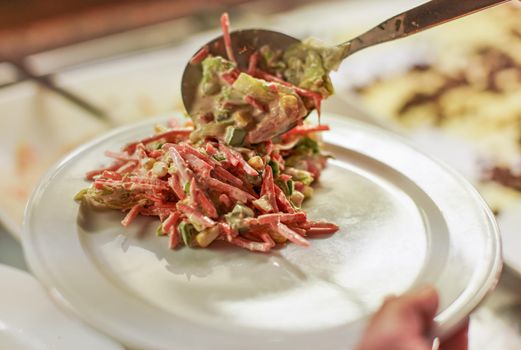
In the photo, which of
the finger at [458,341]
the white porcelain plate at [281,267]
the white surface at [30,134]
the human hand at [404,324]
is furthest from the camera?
the white surface at [30,134]

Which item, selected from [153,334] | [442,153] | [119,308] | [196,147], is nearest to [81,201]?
[196,147]

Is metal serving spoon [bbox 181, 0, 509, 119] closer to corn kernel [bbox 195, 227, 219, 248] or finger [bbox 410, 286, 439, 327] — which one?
corn kernel [bbox 195, 227, 219, 248]

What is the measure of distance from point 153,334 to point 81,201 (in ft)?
1.78

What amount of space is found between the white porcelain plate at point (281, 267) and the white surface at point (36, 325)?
96 millimetres

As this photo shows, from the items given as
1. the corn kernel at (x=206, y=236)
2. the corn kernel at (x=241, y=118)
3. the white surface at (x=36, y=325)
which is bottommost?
the white surface at (x=36, y=325)

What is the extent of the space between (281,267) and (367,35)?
0.66m

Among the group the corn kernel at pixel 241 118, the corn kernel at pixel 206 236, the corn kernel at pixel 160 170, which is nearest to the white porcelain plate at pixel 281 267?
the corn kernel at pixel 206 236

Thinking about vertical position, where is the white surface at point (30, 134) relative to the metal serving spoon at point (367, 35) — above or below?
below

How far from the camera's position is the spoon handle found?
1.41 meters

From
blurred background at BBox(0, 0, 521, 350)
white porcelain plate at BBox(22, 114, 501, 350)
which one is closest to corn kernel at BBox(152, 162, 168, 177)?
white porcelain plate at BBox(22, 114, 501, 350)

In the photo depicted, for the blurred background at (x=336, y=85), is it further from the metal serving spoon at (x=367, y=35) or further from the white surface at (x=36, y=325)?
the metal serving spoon at (x=367, y=35)

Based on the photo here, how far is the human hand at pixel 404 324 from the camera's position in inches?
36.7

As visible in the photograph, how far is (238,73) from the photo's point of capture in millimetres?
1696

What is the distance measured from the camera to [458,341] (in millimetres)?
1415
